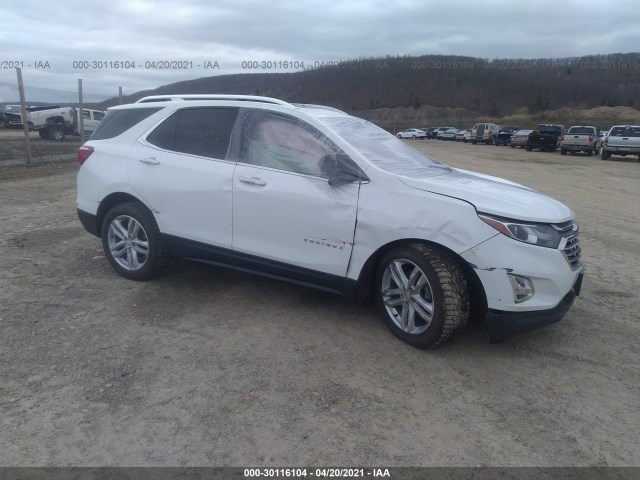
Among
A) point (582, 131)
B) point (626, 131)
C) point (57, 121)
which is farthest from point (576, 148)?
point (57, 121)

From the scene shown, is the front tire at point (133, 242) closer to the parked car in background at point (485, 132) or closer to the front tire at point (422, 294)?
the front tire at point (422, 294)

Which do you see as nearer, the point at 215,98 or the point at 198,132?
the point at 198,132

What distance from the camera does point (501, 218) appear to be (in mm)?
3602

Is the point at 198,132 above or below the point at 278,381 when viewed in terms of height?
above

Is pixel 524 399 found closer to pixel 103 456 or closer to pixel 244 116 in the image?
pixel 103 456

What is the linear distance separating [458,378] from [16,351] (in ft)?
9.90

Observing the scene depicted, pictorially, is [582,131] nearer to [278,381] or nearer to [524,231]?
[524,231]

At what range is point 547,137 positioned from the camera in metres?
35.0

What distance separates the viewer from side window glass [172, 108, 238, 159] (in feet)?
15.3

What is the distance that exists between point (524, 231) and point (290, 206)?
5.64 feet

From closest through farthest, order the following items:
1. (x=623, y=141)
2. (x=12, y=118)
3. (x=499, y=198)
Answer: (x=499, y=198), (x=623, y=141), (x=12, y=118)

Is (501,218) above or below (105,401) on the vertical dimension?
above

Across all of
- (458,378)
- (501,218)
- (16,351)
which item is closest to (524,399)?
(458,378)

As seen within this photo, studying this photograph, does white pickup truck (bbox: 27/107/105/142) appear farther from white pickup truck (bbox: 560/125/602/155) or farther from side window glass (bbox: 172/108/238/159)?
white pickup truck (bbox: 560/125/602/155)
